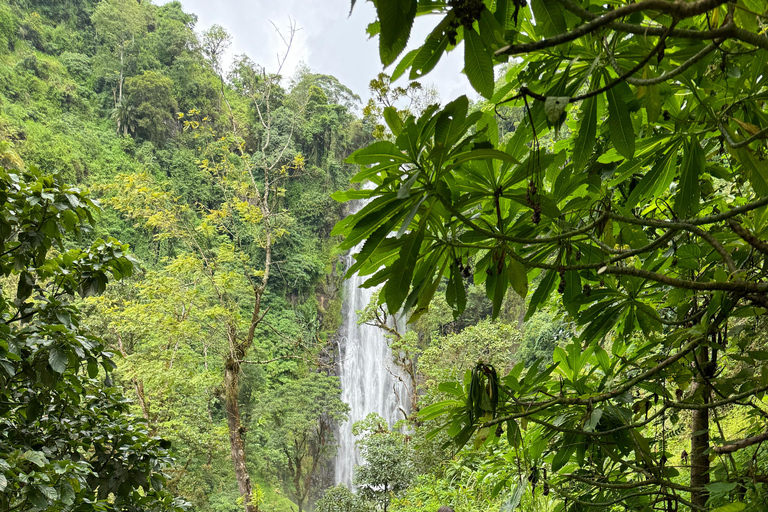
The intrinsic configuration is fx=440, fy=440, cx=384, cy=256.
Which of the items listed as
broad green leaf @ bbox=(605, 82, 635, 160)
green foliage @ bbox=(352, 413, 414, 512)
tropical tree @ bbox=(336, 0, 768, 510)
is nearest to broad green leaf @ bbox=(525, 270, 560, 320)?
tropical tree @ bbox=(336, 0, 768, 510)

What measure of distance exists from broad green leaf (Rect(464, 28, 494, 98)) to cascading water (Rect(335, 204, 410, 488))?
10654mm

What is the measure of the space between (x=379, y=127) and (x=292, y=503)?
32.0 feet

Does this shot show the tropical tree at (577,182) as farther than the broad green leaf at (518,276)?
No

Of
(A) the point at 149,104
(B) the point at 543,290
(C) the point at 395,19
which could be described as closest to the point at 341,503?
(B) the point at 543,290

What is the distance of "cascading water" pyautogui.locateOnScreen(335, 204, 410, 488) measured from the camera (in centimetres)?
1130

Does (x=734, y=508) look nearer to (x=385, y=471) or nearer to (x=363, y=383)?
(x=385, y=471)

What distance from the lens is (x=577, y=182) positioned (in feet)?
2.44

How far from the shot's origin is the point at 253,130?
14836mm

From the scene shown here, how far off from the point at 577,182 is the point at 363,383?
38.9 ft

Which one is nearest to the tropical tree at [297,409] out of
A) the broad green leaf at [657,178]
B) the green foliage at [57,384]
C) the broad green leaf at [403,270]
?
the green foliage at [57,384]

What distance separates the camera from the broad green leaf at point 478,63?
0.48m

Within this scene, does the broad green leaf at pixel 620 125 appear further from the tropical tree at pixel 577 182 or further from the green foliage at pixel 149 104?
the green foliage at pixel 149 104

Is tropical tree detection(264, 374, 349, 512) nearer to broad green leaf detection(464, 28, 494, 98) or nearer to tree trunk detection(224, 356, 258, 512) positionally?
tree trunk detection(224, 356, 258, 512)

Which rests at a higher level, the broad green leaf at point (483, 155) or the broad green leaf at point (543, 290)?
the broad green leaf at point (483, 155)
